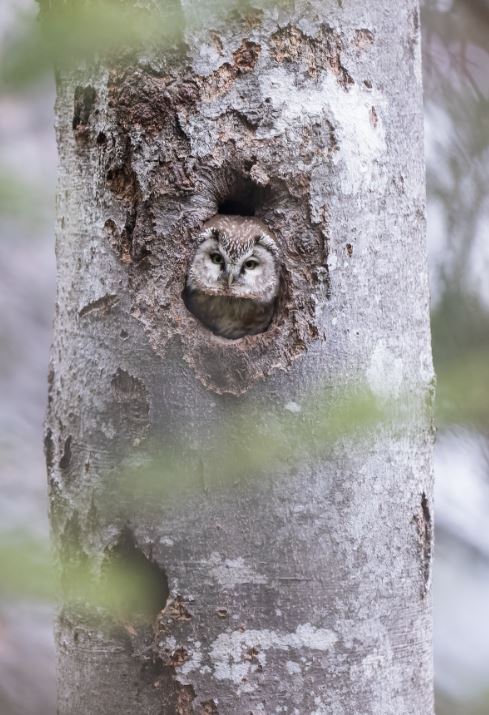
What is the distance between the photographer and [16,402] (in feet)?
12.2

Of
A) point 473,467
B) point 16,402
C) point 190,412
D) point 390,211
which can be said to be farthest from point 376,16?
point 16,402

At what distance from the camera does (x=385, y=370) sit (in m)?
1.72

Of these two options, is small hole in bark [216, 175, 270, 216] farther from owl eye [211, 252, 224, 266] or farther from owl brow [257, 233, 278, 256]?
owl eye [211, 252, 224, 266]

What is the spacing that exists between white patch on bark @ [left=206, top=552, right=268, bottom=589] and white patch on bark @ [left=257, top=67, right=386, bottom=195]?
A: 688 mm

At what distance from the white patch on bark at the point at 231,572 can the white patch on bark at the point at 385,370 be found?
15.4 inches

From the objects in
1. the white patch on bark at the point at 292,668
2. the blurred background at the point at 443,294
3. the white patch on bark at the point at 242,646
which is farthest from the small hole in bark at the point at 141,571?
the blurred background at the point at 443,294

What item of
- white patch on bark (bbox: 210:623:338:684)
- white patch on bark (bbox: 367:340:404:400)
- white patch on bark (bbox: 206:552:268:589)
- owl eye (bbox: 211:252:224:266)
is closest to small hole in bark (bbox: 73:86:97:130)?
owl eye (bbox: 211:252:224:266)

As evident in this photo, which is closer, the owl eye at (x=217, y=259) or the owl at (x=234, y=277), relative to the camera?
the owl at (x=234, y=277)

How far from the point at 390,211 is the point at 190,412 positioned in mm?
529

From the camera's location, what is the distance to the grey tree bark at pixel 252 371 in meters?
1.63

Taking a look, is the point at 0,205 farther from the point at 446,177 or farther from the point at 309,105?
the point at 446,177

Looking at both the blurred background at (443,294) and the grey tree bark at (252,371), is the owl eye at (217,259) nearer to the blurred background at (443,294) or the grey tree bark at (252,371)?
the grey tree bark at (252,371)

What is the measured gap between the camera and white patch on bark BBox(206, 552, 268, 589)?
162cm

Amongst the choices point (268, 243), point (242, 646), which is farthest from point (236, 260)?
point (242, 646)
